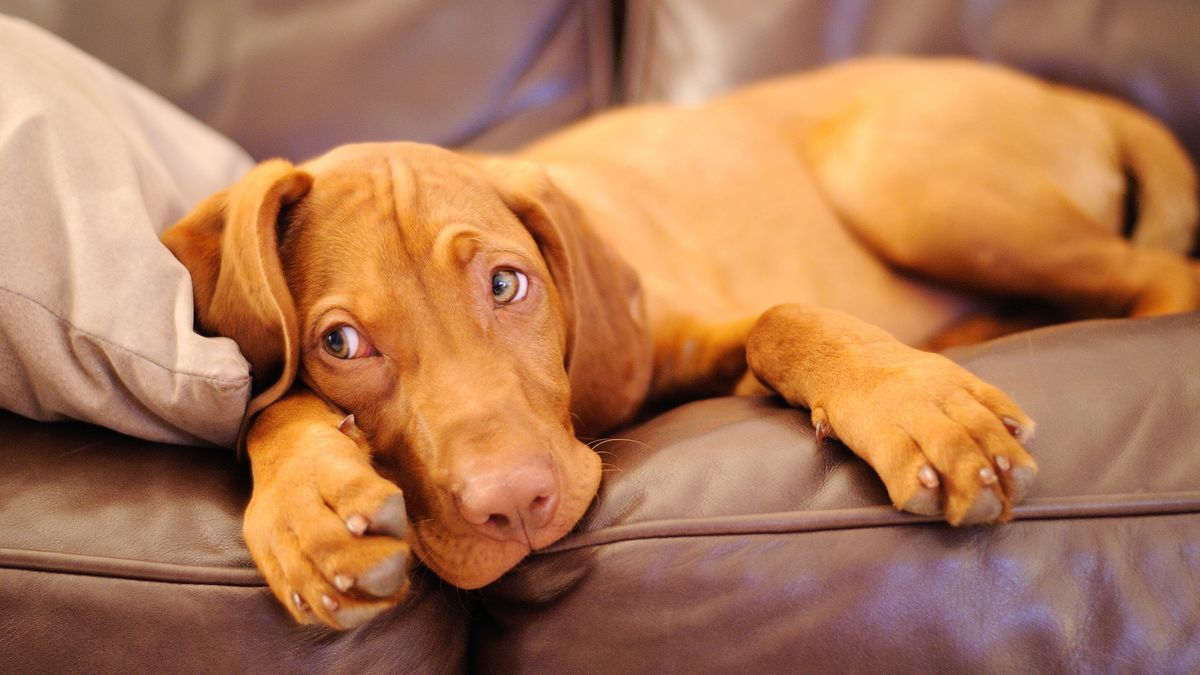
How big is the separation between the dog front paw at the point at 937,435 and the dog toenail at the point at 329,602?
32.5 inches

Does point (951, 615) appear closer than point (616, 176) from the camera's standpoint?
Yes

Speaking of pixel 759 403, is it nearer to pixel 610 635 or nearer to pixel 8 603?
pixel 610 635

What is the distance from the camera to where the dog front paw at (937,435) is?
135cm

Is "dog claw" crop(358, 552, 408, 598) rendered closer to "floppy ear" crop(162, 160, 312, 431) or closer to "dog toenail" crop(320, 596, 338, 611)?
"dog toenail" crop(320, 596, 338, 611)

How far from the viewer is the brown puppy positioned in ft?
4.75

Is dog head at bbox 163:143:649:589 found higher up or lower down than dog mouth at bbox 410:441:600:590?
higher up

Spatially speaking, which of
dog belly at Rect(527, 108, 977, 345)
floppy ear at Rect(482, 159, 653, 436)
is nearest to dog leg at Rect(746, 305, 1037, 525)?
floppy ear at Rect(482, 159, 653, 436)

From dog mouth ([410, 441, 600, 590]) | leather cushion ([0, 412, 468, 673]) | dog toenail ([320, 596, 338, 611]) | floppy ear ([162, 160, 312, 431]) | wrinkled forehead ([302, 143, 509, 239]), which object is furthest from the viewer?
wrinkled forehead ([302, 143, 509, 239])

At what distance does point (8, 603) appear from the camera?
142 centimetres

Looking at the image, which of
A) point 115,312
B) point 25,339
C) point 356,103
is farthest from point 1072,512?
point 356,103

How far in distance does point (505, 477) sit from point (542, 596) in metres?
0.23

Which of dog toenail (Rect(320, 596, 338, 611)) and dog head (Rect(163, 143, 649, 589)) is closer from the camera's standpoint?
dog toenail (Rect(320, 596, 338, 611))

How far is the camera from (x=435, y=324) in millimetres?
1715

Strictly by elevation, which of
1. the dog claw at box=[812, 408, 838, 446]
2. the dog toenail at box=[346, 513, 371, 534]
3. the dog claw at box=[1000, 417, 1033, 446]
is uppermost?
the dog claw at box=[1000, 417, 1033, 446]
